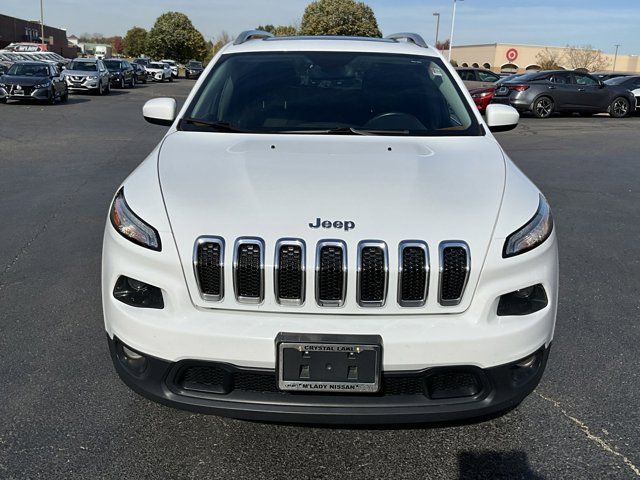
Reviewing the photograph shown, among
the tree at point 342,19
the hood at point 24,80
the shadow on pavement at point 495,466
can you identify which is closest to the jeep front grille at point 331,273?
the shadow on pavement at point 495,466

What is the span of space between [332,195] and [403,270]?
49 cm

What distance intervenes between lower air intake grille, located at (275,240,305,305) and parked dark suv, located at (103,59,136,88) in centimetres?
3554

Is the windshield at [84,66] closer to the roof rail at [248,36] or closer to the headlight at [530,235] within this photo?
the roof rail at [248,36]

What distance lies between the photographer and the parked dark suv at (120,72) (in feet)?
117

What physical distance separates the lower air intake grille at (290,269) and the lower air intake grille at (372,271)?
219 mm

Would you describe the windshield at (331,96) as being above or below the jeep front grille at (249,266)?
above

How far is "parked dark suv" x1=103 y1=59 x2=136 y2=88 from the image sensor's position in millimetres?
35719

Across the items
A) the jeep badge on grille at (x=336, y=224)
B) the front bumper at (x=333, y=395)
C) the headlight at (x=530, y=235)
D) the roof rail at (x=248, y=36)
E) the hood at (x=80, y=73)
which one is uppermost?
the roof rail at (x=248, y=36)

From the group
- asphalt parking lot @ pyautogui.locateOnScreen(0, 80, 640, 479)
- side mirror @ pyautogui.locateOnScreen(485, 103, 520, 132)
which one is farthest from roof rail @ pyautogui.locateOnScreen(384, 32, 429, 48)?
asphalt parking lot @ pyautogui.locateOnScreen(0, 80, 640, 479)

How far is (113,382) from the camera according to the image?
3.23 meters

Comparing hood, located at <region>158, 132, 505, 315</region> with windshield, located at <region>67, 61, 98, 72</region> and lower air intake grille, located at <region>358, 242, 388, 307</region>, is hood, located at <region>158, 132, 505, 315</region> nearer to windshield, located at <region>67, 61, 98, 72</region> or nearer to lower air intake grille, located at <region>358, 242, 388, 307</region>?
lower air intake grille, located at <region>358, 242, 388, 307</region>

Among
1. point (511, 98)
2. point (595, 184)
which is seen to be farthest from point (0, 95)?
point (595, 184)

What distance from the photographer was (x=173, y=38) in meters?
77.1

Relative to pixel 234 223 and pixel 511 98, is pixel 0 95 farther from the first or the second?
pixel 234 223
